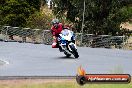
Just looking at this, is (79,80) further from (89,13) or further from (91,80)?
(89,13)

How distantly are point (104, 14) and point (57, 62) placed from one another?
22.5 meters

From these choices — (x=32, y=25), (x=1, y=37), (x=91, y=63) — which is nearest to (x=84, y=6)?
(x=32, y=25)

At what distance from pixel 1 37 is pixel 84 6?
33.7 ft

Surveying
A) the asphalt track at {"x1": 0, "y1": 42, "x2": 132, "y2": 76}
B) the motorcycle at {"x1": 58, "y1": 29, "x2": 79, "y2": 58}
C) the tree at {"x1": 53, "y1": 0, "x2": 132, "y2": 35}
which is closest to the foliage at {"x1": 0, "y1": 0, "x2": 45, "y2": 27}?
the tree at {"x1": 53, "y1": 0, "x2": 132, "y2": 35}

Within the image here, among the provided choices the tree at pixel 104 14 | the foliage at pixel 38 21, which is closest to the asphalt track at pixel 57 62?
the tree at pixel 104 14

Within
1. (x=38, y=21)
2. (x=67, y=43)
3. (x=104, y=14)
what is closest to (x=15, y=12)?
(x=38, y=21)

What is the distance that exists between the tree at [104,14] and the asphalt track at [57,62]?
50.3 ft

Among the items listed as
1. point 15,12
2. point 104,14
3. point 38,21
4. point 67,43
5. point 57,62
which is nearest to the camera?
point 57,62

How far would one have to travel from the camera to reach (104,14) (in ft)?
133

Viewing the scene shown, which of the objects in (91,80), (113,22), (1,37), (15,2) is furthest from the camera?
(15,2)

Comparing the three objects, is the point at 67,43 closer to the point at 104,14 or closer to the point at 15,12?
the point at 104,14

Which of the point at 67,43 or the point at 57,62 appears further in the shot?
the point at 67,43

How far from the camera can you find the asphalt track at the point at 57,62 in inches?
622

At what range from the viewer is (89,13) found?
39.7 meters
